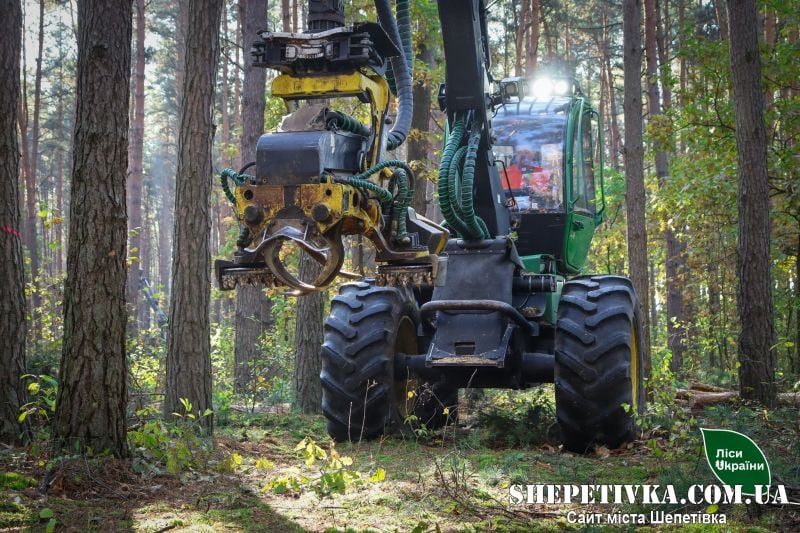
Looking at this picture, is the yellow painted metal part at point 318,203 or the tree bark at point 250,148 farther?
the tree bark at point 250,148

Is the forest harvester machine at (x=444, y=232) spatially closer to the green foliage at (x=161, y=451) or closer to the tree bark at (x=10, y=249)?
the green foliage at (x=161, y=451)

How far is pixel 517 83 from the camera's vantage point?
353 inches

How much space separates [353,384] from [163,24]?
37948mm

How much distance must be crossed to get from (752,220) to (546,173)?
2.87 meters

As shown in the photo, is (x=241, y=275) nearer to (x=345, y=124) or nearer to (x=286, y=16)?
(x=345, y=124)

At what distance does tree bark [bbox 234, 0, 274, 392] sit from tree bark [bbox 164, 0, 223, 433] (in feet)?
20.5

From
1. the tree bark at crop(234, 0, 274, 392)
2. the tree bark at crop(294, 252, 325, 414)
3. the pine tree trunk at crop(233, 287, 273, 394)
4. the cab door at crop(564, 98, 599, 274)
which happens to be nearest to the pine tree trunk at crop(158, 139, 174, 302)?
the pine tree trunk at crop(233, 287, 273, 394)

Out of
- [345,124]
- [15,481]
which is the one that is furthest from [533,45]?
[15,481]

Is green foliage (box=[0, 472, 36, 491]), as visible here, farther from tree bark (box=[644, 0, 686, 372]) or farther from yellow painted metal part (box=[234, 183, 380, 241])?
tree bark (box=[644, 0, 686, 372])

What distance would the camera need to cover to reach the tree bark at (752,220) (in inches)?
398

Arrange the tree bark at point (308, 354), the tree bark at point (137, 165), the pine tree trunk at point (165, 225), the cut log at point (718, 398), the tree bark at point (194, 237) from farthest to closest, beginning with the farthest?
the pine tree trunk at point (165, 225)
the tree bark at point (137, 165)
the tree bark at point (308, 354)
the cut log at point (718, 398)
the tree bark at point (194, 237)

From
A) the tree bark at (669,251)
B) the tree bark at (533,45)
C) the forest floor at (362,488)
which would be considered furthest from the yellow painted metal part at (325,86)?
the tree bark at (533,45)

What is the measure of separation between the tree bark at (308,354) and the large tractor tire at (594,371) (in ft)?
16.0

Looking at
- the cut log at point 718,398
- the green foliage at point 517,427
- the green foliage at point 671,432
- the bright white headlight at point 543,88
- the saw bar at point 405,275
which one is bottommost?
the cut log at point 718,398
